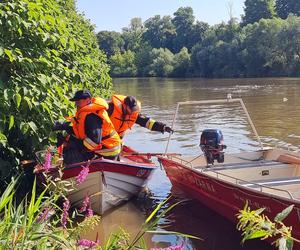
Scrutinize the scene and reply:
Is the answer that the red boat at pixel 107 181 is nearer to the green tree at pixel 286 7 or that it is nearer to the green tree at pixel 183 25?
the green tree at pixel 286 7

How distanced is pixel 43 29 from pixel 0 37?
958 mm

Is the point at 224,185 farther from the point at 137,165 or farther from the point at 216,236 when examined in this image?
the point at 137,165

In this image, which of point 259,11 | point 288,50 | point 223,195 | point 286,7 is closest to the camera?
point 223,195

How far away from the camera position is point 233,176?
27.2 feet

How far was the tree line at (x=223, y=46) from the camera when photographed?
65.0 meters

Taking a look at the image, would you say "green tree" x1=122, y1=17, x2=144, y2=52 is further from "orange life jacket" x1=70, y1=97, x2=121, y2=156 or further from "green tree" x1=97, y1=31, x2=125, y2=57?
"orange life jacket" x1=70, y1=97, x2=121, y2=156

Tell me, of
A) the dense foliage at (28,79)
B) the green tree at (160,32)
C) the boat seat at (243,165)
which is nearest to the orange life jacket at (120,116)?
the dense foliage at (28,79)

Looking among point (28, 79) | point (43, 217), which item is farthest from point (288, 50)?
point (43, 217)

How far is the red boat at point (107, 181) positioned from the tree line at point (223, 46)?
183ft

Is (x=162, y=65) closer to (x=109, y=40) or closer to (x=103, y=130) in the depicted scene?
(x=109, y=40)

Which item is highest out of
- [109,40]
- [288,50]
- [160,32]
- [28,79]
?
[160,32]

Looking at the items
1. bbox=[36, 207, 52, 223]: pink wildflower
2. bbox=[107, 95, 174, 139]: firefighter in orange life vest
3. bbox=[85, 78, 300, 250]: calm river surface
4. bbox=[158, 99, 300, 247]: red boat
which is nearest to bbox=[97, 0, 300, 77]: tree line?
bbox=[85, 78, 300, 250]: calm river surface

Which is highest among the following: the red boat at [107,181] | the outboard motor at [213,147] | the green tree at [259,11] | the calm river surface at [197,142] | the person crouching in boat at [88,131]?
the green tree at [259,11]

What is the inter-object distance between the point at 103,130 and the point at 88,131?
0.32 metres
